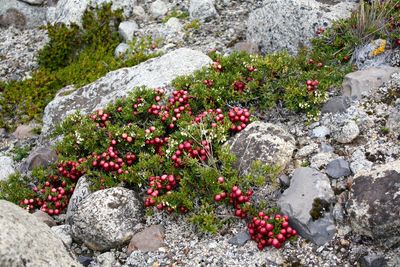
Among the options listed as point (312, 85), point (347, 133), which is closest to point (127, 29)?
point (312, 85)

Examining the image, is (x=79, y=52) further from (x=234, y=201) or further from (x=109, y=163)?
(x=234, y=201)

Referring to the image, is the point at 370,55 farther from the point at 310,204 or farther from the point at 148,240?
the point at 148,240

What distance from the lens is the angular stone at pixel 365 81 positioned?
884 centimetres

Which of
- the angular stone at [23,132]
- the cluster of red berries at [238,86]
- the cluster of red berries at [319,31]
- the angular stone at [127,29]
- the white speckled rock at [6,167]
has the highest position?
the cluster of red berries at [319,31]

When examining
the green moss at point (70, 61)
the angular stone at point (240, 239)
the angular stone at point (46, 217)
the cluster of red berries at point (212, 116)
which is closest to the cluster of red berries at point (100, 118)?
the cluster of red berries at point (212, 116)

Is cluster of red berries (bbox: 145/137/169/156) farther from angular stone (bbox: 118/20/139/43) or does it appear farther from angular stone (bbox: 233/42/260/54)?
angular stone (bbox: 118/20/139/43)

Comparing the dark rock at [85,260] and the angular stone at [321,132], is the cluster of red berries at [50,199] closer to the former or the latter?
the dark rock at [85,260]

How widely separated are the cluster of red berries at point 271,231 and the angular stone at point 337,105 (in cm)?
269

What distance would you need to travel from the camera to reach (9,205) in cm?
570

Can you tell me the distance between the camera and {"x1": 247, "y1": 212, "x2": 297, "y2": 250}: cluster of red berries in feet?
22.1

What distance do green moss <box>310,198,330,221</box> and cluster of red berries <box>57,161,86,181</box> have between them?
425 centimetres

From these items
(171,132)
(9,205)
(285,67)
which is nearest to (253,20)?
(285,67)

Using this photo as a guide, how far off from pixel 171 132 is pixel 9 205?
399cm

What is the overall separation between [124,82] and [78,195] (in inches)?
134
